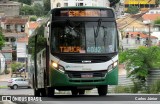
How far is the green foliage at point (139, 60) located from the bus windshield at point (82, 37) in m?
23.1

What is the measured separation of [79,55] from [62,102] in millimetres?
1813

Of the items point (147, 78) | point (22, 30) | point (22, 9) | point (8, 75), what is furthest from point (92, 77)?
point (22, 9)

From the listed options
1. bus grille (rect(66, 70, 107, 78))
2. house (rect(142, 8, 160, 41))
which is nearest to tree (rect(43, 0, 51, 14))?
house (rect(142, 8, 160, 41))

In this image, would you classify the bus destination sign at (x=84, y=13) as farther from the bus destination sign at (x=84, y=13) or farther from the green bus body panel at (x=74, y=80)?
the green bus body panel at (x=74, y=80)

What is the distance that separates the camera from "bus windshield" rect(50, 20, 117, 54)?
24.7 metres

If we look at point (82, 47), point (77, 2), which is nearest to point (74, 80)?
point (82, 47)

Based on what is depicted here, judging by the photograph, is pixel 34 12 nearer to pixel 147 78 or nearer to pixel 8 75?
pixel 8 75

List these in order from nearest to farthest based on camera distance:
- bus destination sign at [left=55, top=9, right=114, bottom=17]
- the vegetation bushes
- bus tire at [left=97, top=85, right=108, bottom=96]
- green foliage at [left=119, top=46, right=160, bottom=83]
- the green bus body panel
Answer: the green bus body panel < bus destination sign at [left=55, top=9, right=114, bottom=17] < bus tire at [left=97, top=85, right=108, bottom=96] < the vegetation bushes < green foliage at [left=119, top=46, right=160, bottom=83]

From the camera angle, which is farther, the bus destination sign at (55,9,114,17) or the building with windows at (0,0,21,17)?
the building with windows at (0,0,21,17)

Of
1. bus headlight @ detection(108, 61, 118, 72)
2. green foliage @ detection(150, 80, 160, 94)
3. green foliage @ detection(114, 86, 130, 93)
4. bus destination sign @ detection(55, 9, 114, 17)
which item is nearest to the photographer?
bus headlight @ detection(108, 61, 118, 72)

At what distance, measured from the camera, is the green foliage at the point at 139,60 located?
Answer: 48719 mm

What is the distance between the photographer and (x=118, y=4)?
191875 mm

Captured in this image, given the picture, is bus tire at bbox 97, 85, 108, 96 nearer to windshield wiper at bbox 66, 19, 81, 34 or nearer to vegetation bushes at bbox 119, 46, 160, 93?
windshield wiper at bbox 66, 19, 81, 34

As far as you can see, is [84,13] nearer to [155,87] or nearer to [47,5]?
[155,87]
